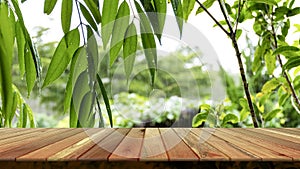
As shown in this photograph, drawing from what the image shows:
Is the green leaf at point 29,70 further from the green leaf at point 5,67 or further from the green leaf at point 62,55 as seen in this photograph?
the green leaf at point 5,67

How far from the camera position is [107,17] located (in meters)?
0.67

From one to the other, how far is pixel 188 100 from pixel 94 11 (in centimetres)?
36

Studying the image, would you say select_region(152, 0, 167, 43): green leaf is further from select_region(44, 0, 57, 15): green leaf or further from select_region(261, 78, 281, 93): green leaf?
select_region(261, 78, 281, 93): green leaf

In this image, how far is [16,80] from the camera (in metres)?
3.12

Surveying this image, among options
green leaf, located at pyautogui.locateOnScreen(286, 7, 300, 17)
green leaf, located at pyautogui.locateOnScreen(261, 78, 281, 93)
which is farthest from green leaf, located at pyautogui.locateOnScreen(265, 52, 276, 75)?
green leaf, located at pyautogui.locateOnScreen(286, 7, 300, 17)

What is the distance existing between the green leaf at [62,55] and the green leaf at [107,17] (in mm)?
58

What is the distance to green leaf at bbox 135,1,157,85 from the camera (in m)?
0.64

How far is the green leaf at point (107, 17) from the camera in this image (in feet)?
2.18

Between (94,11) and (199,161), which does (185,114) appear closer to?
(94,11)

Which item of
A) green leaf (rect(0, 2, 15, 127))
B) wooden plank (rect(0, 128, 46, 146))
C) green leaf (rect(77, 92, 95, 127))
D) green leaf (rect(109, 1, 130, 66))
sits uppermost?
green leaf (rect(109, 1, 130, 66))

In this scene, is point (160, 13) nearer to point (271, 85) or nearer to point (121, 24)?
point (121, 24)

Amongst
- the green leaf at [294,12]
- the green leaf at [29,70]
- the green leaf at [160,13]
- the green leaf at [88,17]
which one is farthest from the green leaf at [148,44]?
the green leaf at [294,12]

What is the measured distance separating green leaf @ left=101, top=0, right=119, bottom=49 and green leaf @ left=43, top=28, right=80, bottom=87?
6 centimetres

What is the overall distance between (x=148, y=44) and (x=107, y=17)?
10cm
